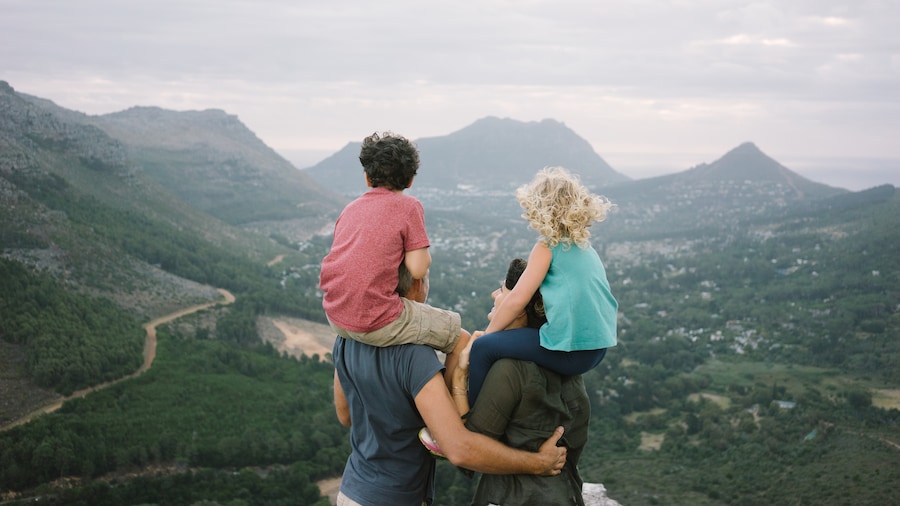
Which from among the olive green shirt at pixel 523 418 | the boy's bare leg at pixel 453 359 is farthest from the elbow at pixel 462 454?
the boy's bare leg at pixel 453 359

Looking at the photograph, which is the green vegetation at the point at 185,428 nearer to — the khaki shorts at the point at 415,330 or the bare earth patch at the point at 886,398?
the khaki shorts at the point at 415,330

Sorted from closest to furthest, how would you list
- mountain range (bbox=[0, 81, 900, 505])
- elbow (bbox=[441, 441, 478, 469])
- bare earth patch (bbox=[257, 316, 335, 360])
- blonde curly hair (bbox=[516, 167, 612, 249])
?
elbow (bbox=[441, 441, 478, 469]) → blonde curly hair (bbox=[516, 167, 612, 249]) → mountain range (bbox=[0, 81, 900, 505]) → bare earth patch (bbox=[257, 316, 335, 360])

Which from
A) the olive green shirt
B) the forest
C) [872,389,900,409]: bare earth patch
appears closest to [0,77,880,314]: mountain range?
the olive green shirt

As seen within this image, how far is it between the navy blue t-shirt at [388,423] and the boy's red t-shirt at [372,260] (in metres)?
0.23

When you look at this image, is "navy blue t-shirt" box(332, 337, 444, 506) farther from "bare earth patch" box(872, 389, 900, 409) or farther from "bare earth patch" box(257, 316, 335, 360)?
"bare earth patch" box(257, 316, 335, 360)

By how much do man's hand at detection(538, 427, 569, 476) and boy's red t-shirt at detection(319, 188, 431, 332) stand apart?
3.58ft

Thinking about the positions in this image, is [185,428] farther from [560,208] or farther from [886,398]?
[886,398]

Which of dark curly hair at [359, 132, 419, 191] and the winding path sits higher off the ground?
dark curly hair at [359, 132, 419, 191]

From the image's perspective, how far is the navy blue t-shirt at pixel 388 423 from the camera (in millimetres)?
3275

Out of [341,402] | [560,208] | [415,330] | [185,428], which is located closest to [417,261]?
[415,330]

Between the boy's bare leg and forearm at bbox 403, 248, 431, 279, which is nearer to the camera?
forearm at bbox 403, 248, 431, 279

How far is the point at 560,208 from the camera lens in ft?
11.6

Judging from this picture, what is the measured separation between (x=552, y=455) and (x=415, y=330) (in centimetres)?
102

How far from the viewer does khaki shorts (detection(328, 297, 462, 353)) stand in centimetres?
324
